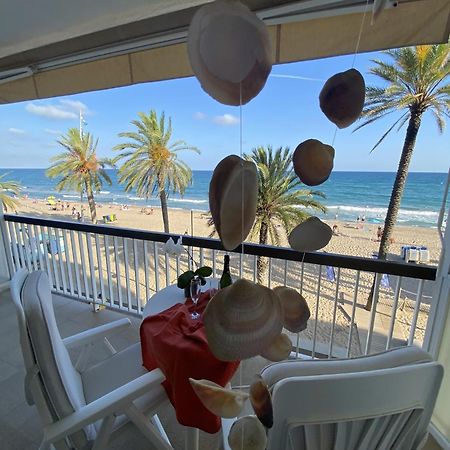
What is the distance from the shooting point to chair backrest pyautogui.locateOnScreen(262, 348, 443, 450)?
0.63 m

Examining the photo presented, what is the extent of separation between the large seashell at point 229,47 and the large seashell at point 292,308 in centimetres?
37

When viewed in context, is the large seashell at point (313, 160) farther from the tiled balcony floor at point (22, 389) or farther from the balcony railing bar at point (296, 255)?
the tiled balcony floor at point (22, 389)

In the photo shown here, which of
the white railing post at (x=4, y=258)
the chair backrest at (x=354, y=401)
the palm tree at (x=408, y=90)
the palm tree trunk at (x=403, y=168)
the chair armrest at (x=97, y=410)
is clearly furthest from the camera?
the palm tree trunk at (x=403, y=168)

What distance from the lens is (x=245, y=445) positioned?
18.8 inches

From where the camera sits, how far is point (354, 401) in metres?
0.65

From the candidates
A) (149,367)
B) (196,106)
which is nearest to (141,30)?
(149,367)

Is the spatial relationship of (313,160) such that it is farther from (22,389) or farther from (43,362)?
(22,389)

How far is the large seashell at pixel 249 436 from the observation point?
475 millimetres

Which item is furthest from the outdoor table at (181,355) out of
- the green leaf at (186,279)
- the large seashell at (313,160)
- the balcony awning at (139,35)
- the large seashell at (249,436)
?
the balcony awning at (139,35)

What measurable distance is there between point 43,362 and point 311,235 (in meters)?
1.06

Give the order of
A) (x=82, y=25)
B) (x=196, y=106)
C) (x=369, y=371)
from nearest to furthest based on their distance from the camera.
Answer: (x=369, y=371), (x=82, y=25), (x=196, y=106)

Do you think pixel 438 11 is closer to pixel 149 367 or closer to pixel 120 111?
pixel 149 367

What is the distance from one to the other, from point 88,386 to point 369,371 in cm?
137

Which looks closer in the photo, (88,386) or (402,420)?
(402,420)
